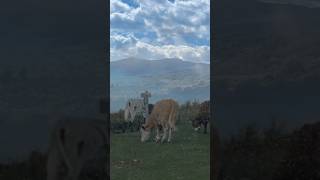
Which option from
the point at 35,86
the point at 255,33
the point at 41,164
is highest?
the point at 255,33

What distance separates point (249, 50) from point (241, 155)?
798mm

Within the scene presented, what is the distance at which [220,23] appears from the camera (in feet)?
16.1

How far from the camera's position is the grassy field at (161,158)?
5.04 metres

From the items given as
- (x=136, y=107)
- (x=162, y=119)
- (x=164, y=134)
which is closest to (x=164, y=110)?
(x=162, y=119)

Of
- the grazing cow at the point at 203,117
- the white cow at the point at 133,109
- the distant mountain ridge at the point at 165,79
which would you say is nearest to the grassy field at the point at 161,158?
the grazing cow at the point at 203,117

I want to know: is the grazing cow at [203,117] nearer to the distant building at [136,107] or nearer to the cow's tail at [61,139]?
the distant building at [136,107]

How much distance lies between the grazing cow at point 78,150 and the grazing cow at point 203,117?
0.80 metres

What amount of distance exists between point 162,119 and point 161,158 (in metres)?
0.36

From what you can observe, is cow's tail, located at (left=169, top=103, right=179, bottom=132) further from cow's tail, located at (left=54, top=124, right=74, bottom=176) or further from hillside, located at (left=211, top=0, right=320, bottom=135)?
cow's tail, located at (left=54, top=124, right=74, bottom=176)

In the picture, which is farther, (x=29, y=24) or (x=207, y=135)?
(x=207, y=135)

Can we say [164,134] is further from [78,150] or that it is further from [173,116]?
[78,150]

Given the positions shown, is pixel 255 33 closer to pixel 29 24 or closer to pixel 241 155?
pixel 241 155

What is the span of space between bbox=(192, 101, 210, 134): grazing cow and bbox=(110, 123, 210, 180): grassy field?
0.16ft

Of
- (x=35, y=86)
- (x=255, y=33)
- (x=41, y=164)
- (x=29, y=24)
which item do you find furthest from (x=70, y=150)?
(x=255, y=33)
